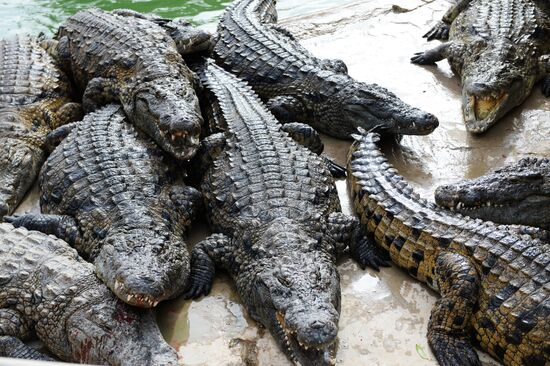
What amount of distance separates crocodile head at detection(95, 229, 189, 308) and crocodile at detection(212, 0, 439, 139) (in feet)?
6.62

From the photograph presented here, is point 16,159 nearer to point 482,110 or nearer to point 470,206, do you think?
point 470,206

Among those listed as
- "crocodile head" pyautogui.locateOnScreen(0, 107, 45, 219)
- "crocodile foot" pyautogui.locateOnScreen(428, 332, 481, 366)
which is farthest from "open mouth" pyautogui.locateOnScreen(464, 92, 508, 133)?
"crocodile head" pyautogui.locateOnScreen(0, 107, 45, 219)

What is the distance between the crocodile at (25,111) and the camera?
4.62 metres

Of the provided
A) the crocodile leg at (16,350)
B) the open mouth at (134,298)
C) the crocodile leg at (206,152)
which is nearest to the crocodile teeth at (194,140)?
the crocodile leg at (206,152)

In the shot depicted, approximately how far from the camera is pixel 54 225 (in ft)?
13.1

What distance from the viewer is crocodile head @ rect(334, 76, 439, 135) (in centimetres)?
493

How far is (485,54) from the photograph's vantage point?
5840 millimetres

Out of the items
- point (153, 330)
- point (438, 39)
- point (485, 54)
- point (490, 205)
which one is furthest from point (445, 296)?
point (438, 39)

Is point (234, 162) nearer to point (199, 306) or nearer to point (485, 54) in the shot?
point (199, 306)

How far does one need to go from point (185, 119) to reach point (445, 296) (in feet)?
6.55

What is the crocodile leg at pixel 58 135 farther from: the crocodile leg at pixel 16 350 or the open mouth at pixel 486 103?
the open mouth at pixel 486 103

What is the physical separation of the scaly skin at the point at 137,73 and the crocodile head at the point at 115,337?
1.37 meters

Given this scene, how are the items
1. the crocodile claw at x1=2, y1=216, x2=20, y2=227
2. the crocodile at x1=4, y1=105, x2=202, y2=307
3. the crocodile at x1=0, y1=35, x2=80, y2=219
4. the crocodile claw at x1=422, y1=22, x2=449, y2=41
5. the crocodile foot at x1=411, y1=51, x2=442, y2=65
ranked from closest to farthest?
1. the crocodile at x1=4, y1=105, x2=202, y2=307
2. the crocodile claw at x1=2, y1=216, x2=20, y2=227
3. the crocodile at x1=0, y1=35, x2=80, y2=219
4. the crocodile foot at x1=411, y1=51, x2=442, y2=65
5. the crocodile claw at x1=422, y1=22, x2=449, y2=41

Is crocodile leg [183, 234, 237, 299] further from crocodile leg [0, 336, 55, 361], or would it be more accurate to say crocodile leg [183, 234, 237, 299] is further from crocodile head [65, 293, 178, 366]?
crocodile leg [0, 336, 55, 361]
